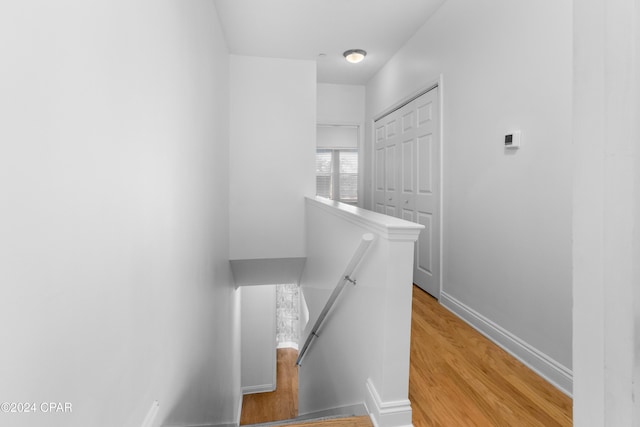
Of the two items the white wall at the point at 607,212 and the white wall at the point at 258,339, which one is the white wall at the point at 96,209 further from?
the white wall at the point at 258,339

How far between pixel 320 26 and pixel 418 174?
5.49 feet

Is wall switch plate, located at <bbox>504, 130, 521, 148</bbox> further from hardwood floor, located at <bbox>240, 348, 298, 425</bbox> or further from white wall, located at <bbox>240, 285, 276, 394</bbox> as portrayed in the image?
white wall, located at <bbox>240, 285, 276, 394</bbox>

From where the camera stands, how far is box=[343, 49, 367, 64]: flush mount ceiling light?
3551 millimetres

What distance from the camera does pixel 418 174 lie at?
3193 millimetres

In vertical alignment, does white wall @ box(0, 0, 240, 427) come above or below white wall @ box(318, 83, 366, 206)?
below

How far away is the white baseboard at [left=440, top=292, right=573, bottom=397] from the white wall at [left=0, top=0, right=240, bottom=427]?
188 cm

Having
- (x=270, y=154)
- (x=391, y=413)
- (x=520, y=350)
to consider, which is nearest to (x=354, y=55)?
Result: (x=270, y=154)

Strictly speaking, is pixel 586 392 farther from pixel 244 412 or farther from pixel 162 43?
pixel 244 412

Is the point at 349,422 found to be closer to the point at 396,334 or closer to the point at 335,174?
the point at 396,334

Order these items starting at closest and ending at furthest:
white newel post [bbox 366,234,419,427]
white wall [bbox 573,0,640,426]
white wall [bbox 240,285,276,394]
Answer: white wall [bbox 573,0,640,426] < white newel post [bbox 366,234,419,427] < white wall [bbox 240,285,276,394]

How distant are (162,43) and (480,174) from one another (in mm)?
2034

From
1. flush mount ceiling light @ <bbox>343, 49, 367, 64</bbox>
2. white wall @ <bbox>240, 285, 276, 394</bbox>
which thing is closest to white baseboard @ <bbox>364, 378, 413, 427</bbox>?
flush mount ceiling light @ <bbox>343, 49, 367, 64</bbox>

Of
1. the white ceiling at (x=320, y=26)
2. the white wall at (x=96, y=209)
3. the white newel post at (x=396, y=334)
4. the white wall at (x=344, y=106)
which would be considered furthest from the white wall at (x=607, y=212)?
the white wall at (x=344, y=106)

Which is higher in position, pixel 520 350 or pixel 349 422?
pixel 520 350
